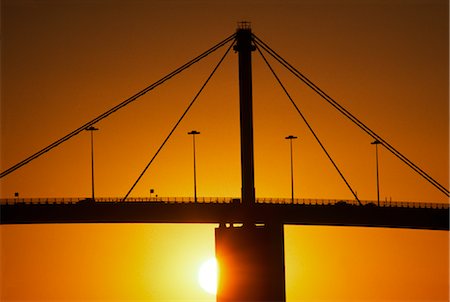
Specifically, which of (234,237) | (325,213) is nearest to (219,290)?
(234,237)

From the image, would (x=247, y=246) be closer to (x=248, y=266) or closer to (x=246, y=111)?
(x=248, y=266)

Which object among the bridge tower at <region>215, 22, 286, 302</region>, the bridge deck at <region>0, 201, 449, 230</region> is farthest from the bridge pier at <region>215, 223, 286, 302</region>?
the bridge deck at <region>0, 201, 449, 230</region>

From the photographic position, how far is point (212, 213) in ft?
505

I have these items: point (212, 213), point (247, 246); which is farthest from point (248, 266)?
point (212, 213)

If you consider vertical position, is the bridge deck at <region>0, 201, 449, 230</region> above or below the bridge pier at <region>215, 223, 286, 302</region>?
above

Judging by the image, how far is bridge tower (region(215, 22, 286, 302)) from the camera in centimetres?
14238

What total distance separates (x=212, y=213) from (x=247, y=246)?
10563 millimetres

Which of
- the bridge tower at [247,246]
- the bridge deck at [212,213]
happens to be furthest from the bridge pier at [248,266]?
the bridge deck at [212,213]

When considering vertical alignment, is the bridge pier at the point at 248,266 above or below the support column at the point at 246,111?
below

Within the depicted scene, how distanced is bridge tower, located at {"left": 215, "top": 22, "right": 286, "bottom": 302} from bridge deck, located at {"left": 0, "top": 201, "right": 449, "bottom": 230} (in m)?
3.73

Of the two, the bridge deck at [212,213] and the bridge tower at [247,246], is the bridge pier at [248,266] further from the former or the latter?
the bridge deck at [212,213]

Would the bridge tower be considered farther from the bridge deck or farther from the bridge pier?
the bridge deck

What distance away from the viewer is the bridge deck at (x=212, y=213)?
494ft

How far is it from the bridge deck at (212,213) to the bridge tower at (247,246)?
373 centimetres
